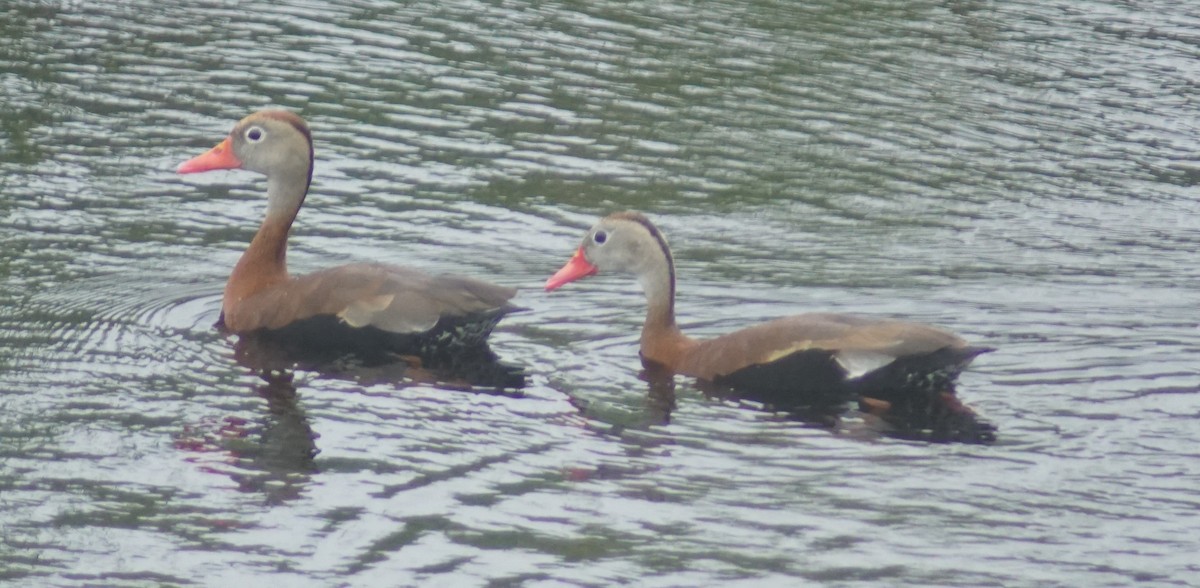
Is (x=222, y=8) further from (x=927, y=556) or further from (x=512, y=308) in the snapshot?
(x=927, y=556)

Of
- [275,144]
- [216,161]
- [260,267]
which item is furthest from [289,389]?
[216,161]

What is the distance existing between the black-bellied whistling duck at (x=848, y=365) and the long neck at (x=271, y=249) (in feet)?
7.55

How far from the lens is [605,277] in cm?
1145

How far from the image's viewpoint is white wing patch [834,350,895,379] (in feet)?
28.5

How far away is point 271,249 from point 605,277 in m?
2.32

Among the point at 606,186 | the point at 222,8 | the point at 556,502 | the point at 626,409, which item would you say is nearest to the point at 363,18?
the point at 222,8

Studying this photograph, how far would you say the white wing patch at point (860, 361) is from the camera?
342 inches

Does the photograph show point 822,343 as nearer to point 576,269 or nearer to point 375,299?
point 576,269

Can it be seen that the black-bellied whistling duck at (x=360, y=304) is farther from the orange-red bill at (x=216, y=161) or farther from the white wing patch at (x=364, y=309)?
the orange-red bill at (x=216, y=161)

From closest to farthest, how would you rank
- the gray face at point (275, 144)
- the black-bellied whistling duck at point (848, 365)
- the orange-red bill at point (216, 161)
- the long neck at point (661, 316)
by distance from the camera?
the black-bellied whistling duck at point (848, 365) < the long neck at point (661, 316) < the gray face at point (275, 144) < the orange-red bill at point (216, 161)

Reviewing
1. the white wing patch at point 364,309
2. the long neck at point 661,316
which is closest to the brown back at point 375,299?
the white wing patch at point 364,309

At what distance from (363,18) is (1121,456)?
38.1 ft

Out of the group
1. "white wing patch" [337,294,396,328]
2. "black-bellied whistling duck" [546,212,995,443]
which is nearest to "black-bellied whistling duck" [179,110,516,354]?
"white wing patch" [337,294,396,328]

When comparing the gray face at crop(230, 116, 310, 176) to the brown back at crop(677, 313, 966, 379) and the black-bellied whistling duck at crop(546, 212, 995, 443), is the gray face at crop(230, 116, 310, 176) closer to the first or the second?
the black-bellied whistling duck at crop(546, 212, 995, 443)
